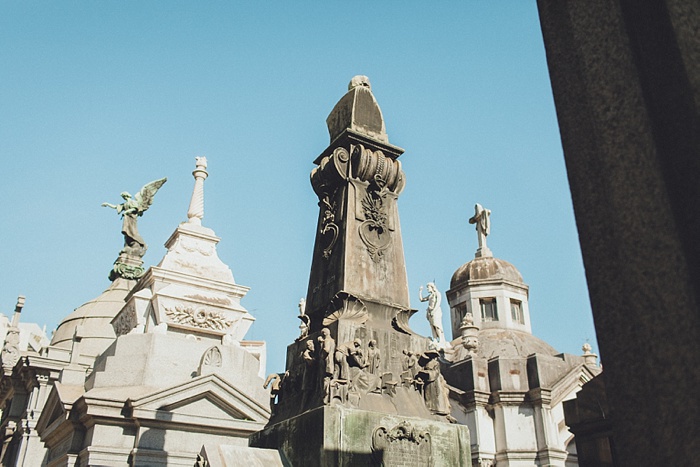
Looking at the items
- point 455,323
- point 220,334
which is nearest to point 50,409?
point 220,334

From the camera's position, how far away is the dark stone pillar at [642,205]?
168 centimetres

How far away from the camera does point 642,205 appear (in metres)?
1.90

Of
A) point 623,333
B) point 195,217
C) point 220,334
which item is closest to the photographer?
point 623,333

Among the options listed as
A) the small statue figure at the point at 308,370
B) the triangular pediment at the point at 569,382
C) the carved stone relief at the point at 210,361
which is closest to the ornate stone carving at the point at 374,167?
the small statue figure at the point at 308,370

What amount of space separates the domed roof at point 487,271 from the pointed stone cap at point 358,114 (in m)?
19.2

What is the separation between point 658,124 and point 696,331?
0.68 metres

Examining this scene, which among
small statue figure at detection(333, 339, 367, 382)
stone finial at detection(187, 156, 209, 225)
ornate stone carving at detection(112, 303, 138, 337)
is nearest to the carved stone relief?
ornate stone carving at detection(112, 303, 138, 337)

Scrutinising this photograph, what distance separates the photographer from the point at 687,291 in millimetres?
1696

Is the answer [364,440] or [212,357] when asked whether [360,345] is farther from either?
[212,357]

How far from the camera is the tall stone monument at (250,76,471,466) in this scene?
20.7 feet

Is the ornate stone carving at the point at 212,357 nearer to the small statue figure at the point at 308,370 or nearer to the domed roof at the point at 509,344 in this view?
the small statue figure at the point at 308,370

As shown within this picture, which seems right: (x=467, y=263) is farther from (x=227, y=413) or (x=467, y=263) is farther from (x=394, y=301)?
(x=394, y=301)

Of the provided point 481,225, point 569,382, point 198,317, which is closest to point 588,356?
point 569,382

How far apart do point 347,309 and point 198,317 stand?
861 centimetres
